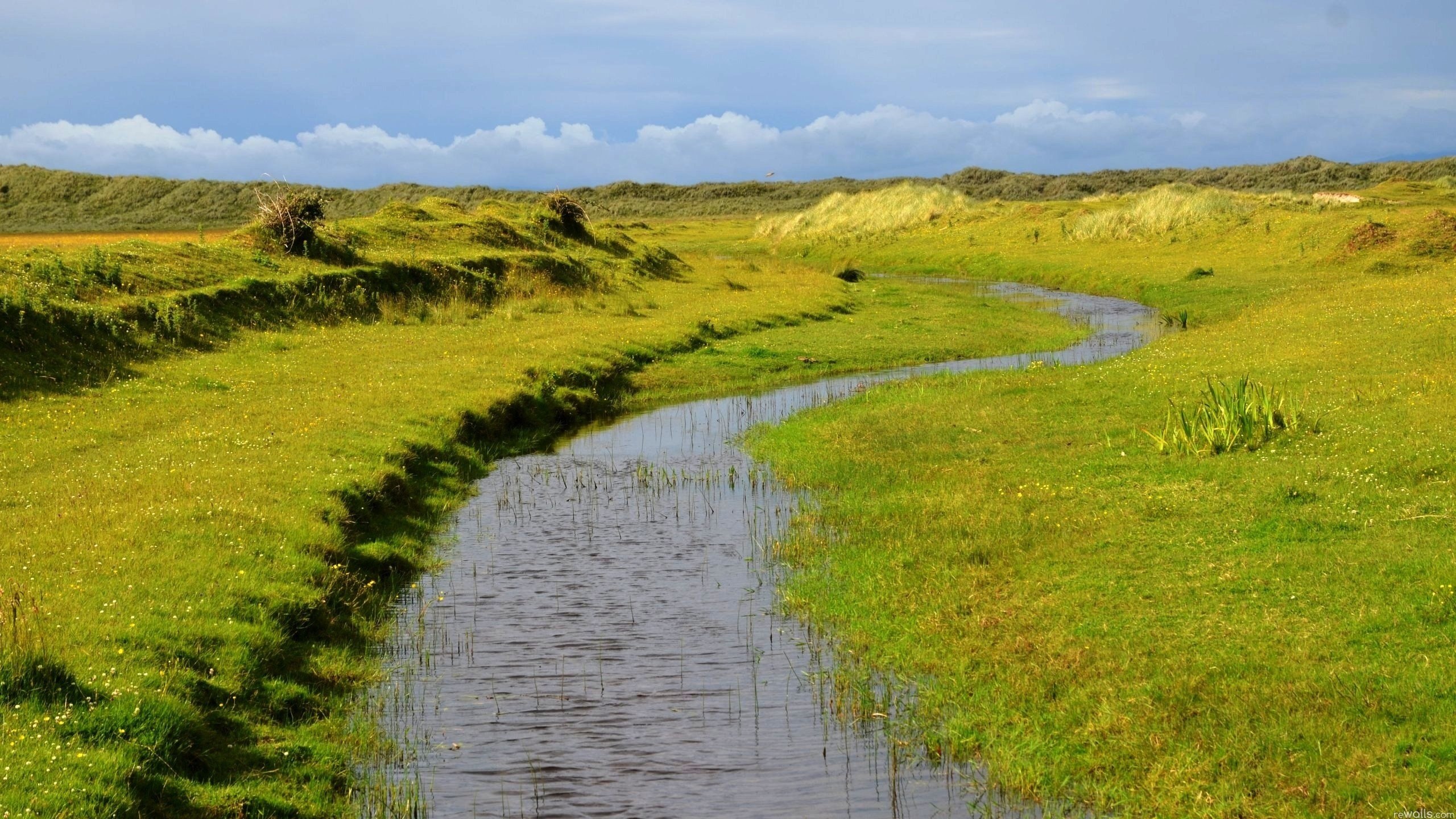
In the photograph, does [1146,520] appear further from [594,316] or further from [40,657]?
[594,316]

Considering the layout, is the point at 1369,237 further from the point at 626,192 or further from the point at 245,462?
the point at 626,192

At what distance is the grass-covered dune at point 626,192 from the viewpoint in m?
75.1

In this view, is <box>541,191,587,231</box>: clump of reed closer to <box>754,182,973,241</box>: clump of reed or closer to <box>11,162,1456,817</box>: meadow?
<box>11,162,1456,817</box>: meadow

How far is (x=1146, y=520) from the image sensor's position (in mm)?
12602

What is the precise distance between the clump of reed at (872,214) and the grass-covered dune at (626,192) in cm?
1910

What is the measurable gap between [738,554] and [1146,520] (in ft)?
14.9

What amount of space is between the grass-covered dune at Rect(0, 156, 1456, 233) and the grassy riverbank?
16079 mm

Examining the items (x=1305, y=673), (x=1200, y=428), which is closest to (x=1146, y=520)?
(x=1200, y=428)

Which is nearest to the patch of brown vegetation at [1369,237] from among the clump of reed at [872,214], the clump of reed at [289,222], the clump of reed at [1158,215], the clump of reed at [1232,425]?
the clump of reed at [1158,215]

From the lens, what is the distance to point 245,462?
15.0m

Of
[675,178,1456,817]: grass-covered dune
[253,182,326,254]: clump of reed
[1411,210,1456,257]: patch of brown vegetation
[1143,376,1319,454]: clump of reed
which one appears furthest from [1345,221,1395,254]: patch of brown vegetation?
[253,182,326,254]: clump of reed

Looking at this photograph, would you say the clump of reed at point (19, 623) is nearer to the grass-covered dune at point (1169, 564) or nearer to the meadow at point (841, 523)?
the meadow at point (841, 523)

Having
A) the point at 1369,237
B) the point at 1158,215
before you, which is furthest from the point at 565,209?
the point at 1369,237

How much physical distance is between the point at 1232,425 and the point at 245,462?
41.1 ft
